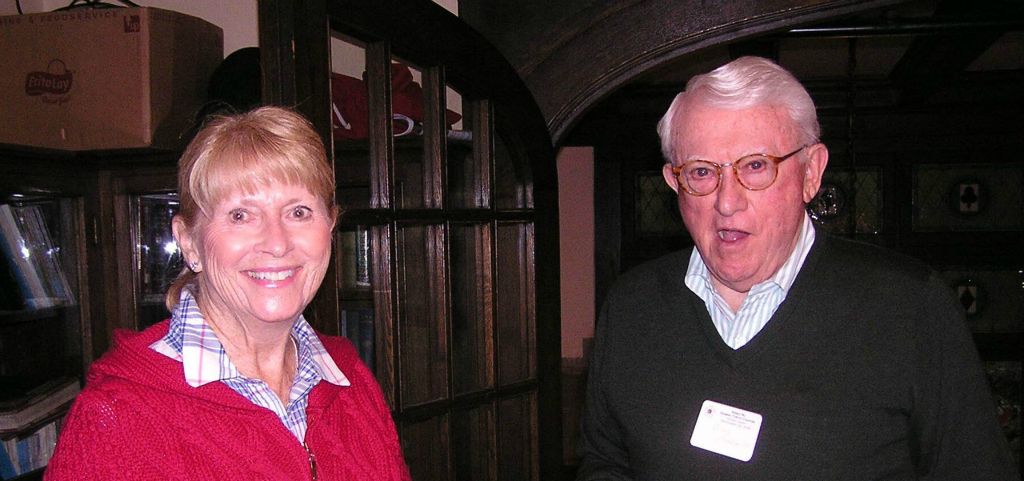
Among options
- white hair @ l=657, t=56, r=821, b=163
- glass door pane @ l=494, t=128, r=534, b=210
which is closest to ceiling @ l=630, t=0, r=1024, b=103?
glass door pane @ l=494, t=128, r=534, b=210

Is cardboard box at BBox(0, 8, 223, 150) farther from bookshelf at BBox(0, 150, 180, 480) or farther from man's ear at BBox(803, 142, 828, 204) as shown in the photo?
man's ear at BBox(803, 142, 828, 204)

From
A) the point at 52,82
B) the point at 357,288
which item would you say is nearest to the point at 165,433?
the point at 357,288

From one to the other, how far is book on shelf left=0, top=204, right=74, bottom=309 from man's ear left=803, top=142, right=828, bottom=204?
208cm

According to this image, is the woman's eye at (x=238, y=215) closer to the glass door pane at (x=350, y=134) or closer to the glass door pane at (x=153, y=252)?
the glass door pane at (x=350, y=134)

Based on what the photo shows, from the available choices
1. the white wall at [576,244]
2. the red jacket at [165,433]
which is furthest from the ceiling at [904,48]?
the red jacket at [165,433]

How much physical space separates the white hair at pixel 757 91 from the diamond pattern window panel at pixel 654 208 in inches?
160

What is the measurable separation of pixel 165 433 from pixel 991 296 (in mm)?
5545

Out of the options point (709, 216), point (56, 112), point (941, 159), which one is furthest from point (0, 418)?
point (941, 159)

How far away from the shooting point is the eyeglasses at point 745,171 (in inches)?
53.2

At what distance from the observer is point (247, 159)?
3.67 feet

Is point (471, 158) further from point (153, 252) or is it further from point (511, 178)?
point (153, 252)

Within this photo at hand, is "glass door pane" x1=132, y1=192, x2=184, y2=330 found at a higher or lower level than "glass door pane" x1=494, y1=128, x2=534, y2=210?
lower

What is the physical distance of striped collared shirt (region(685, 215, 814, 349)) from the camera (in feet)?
4.60

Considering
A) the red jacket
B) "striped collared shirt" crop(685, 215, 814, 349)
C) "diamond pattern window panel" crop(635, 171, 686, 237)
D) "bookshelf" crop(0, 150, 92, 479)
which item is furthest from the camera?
"diamond pattern window panel" crop(635, 171, 686, 237)
